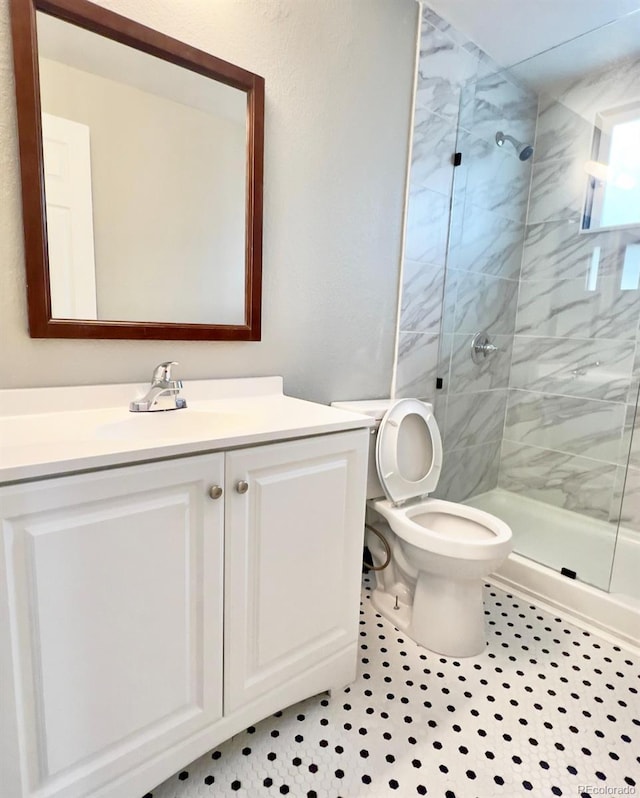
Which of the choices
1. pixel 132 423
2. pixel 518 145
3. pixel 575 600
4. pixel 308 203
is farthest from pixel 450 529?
pixel 518 145

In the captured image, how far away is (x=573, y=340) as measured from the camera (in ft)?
7.86

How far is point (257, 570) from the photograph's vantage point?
3.53ft

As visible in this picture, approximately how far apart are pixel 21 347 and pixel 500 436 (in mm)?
2428

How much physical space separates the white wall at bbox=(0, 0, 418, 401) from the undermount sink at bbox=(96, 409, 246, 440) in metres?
0.16

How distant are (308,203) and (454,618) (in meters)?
1.54

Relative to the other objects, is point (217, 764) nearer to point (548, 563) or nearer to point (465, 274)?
point (548, 563)

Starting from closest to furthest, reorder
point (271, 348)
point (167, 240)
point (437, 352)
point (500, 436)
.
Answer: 1. point (167, 240)
2. point (271, 348)
3. point (437, 352)
4. point (500, 436)

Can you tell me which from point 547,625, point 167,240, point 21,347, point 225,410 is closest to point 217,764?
point 225,410

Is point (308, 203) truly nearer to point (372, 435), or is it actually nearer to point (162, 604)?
point (372, 435)

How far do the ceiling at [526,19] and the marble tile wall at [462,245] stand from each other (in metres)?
0.06

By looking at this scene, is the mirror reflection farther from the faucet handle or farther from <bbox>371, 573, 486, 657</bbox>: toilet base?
<bbox>371, 573, 486, 657</bbox>: toilet base

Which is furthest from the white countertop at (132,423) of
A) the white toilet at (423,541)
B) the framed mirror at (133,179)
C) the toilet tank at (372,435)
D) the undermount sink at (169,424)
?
the white toilet at (423,541)

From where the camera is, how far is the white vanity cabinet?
0.79 m

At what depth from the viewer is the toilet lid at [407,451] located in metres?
1.64
